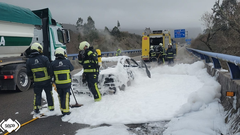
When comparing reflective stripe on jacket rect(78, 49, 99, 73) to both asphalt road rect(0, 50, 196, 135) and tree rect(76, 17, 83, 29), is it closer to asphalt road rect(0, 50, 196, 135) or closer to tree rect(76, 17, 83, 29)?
asphalt road rect(0, 50, 196, 135)

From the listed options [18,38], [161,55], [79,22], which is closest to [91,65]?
[18,38]

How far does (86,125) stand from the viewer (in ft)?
14.0

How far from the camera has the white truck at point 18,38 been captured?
7211mm

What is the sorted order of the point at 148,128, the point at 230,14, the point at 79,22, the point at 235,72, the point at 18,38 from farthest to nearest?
the point at 79,22 → the point at 230,14 → the point at 18,38 → the point at 148,128 → the point at 235,72

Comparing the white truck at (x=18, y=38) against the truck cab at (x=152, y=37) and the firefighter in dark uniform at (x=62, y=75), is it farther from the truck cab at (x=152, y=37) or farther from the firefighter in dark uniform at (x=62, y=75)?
the truck cab at (x=152, y=37)

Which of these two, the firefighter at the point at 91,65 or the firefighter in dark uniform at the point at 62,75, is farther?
the firefighter at the point at 91,65

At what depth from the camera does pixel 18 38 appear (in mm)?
7734

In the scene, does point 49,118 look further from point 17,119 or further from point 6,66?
point 6,66

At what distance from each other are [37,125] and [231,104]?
13.4 ft

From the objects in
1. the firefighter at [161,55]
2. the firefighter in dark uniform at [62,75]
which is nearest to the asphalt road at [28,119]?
the firefighter in dark uniform at [62,75]

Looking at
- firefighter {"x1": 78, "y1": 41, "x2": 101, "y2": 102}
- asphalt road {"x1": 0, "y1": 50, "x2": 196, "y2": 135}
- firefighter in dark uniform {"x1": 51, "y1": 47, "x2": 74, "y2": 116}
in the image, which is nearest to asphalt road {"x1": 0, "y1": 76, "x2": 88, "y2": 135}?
asphalt road {"x1": 0, "y1": 50, "x2": 196, "y2": 135}

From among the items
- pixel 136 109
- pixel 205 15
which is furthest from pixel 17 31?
pixel 205 15

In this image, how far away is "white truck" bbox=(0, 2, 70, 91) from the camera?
7211mm

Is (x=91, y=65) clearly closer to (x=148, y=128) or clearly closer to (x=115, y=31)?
(x=148, y=128)
